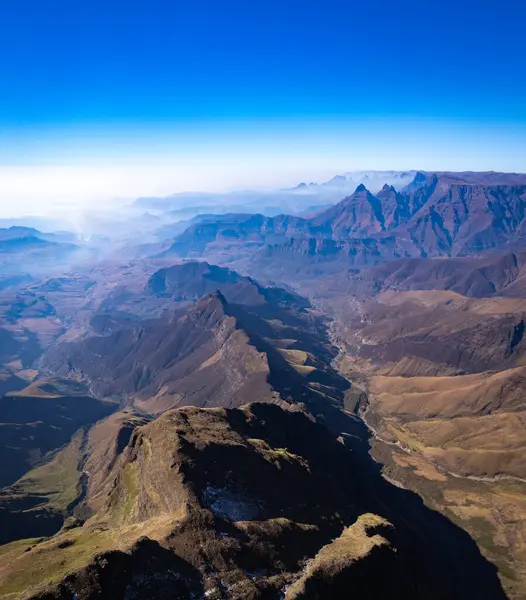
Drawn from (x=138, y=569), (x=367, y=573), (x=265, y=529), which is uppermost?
(x=138, y=569)

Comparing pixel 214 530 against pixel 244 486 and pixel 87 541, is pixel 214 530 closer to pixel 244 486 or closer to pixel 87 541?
pixel 244 486

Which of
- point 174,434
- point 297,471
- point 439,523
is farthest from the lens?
point 439,523

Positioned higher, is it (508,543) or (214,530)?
(214,530)

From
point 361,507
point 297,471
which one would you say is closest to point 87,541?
point 297,471

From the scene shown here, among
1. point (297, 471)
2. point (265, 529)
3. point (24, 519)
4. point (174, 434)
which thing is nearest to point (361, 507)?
point (297, 471)

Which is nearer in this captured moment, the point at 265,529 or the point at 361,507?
the point at 265,529

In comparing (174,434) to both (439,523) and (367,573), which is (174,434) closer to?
(367,573)

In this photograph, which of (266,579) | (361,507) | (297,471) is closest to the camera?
(266,579)

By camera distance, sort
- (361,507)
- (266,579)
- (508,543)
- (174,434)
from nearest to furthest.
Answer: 1. (266,579)
2. (174,434)
3. (361,507)
4. (508,543)

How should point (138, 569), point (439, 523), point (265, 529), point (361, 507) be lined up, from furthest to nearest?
point (439, 523) → point (361, 507) → point (265, 529) → point (138, 569)
